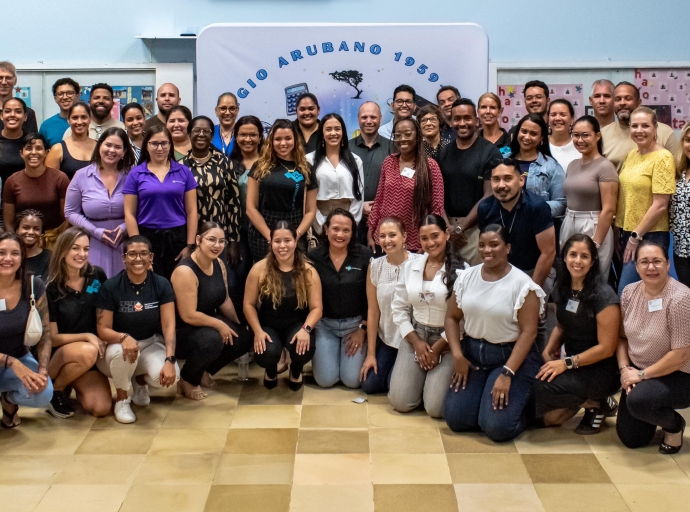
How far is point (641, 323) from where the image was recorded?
3.40 m

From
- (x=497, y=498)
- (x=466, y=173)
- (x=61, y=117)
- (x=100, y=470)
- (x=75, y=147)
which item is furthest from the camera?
(x=61, y=117)

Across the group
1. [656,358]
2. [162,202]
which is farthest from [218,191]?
[656,358]

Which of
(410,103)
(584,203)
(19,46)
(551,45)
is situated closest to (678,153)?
(584,203)

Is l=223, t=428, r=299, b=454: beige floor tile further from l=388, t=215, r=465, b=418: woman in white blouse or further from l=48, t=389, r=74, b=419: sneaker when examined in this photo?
l=48, t=389, r=74, b=419: sneaker

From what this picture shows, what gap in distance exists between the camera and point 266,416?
3.82 metres

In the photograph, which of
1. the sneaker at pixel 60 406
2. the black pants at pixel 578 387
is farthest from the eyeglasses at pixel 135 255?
the black pants at pixel 578 387

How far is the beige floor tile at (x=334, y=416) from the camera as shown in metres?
3.71

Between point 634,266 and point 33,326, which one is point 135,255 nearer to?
point 33,326

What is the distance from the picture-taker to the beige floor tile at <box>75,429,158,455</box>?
11.2 ft

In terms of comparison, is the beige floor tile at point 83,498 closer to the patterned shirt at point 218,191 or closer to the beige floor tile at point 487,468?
the beige floor tile at point 487,468

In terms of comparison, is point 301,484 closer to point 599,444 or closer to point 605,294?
point 599,444

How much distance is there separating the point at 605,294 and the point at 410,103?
6.68 feet

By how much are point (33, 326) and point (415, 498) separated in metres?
1.93

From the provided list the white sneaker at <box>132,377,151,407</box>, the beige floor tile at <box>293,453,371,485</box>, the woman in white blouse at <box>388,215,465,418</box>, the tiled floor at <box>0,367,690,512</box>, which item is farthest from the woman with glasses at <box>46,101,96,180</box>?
the beige floor tile at <box>293,453,371,485</box>
